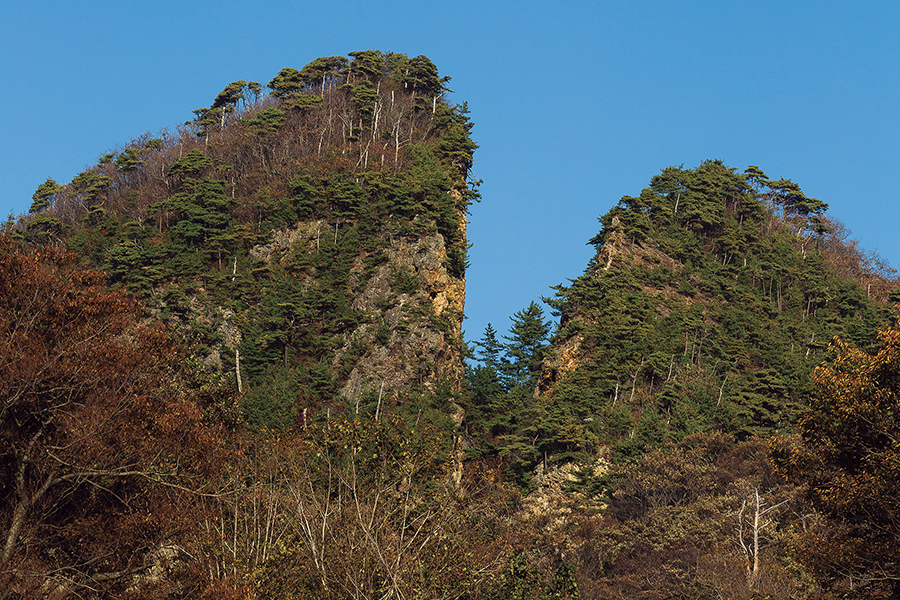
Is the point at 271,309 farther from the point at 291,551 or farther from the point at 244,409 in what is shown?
the point at 291,551

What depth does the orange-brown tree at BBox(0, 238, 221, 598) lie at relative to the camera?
2045cm

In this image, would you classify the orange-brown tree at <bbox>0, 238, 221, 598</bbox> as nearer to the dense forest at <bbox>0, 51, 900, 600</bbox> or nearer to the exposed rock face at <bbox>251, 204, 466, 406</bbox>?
the dense forest at <bbox>0, 51, 900, 600</bbox>

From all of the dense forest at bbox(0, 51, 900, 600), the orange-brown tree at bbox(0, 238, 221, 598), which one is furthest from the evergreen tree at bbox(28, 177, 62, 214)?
the orange-brown tree at bbox(0, 238, 221, 598)

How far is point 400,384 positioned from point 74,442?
36.9 metres

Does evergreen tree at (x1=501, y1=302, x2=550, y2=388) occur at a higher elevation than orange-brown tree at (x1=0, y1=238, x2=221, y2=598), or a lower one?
higher

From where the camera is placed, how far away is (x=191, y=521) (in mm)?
23078

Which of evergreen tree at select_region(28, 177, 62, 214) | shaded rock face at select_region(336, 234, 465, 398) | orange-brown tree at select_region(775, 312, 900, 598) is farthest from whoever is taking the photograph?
evergreen tree at select_region(28, 177, 62, 214)

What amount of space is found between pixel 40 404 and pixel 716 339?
5209cm

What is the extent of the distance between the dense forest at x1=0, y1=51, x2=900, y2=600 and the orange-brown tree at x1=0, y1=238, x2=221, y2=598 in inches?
3.3

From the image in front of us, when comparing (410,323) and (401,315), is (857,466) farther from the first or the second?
(401,315)

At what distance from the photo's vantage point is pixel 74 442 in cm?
2045

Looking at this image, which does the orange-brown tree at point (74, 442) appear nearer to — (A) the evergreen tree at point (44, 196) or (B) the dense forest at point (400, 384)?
(B) the dense forest at point (400, 384)

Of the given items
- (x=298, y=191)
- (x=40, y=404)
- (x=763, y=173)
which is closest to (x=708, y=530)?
(x=40, y=404)

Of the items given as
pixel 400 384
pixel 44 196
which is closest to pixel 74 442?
pixel 400 384
